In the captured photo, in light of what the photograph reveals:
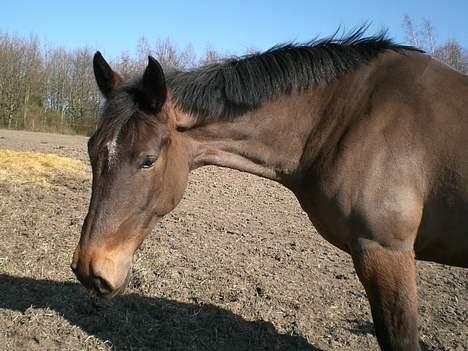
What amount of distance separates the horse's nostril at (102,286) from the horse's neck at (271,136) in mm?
1017

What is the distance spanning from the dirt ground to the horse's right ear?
2.07 meters

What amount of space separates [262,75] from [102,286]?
5.71ft

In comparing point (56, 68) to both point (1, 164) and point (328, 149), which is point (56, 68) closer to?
point (1, 164)

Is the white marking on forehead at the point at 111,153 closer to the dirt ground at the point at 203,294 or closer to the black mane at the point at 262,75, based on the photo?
the black mane at the point at 262,75

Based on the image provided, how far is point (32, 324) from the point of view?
3.61 meters

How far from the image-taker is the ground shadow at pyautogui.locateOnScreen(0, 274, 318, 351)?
3648 millimetres

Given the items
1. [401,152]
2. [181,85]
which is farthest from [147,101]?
[401,152]

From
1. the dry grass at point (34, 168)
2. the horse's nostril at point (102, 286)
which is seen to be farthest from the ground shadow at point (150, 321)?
the dry grass at point (34, 168)

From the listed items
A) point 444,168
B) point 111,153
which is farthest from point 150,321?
point 444,168

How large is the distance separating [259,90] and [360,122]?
731mm

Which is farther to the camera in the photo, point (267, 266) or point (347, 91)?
point (267, 266)

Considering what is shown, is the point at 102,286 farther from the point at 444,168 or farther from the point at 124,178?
the point at 444,168

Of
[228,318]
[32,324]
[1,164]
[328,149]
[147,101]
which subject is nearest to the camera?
[147,101]

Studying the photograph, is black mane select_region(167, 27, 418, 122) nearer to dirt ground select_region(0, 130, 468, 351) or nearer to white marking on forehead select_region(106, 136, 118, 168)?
white marking on forehead select_region(106, 136, 118, 168)
